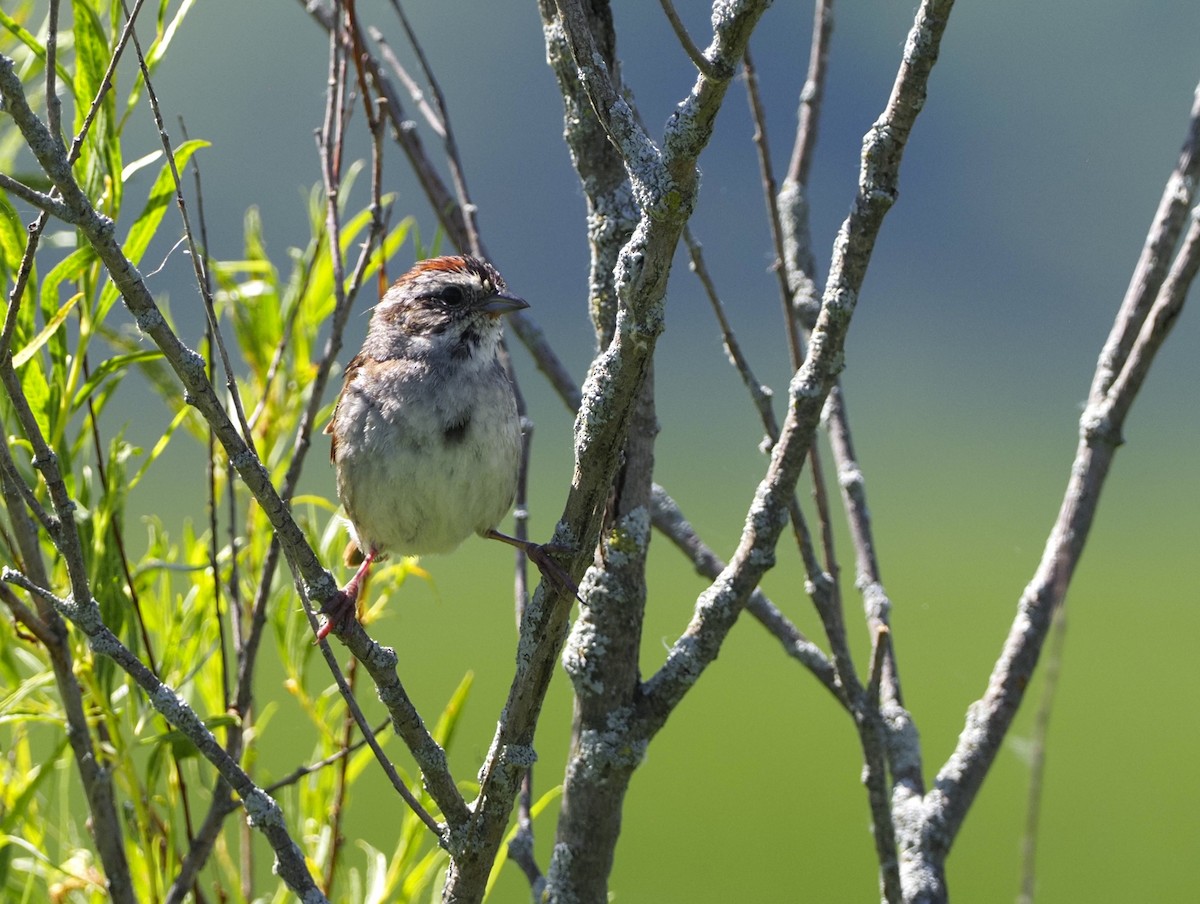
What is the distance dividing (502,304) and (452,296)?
0.53ft

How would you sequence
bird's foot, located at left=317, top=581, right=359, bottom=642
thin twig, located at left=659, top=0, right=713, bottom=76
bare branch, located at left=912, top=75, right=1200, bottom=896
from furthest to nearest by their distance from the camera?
bare branch, located at left=912, top=75, right=1200, bottom=896, bird's foot, located at left=317, top=581, right=359, bottom=642, thin twig, located at left=659, top=0, right=713, bottom=76

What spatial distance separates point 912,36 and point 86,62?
1.22m

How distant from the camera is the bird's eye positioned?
287 centimetres

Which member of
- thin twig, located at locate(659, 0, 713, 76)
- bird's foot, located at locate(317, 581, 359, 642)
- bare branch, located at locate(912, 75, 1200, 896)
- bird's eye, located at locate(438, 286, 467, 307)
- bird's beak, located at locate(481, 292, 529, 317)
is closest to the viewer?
thin twig, located at locate(659, 0, 713, 76)

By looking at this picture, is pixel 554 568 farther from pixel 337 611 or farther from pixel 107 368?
pixel 107 368

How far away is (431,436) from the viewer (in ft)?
8.40

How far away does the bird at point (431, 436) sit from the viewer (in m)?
2.56

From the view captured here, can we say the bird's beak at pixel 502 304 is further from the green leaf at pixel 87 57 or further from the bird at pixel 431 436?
the green leaf at pixel 87 57

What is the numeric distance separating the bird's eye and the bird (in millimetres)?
41

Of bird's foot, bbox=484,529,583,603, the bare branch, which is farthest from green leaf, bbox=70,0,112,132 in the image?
the bare branch

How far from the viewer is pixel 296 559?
57.7 inches

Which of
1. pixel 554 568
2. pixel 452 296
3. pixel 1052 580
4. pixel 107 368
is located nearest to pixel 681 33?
pixel 554 568

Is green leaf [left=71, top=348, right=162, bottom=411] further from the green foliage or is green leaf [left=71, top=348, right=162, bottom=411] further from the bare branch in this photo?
the bare branch

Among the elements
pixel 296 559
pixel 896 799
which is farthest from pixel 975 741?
pixel 296 559
